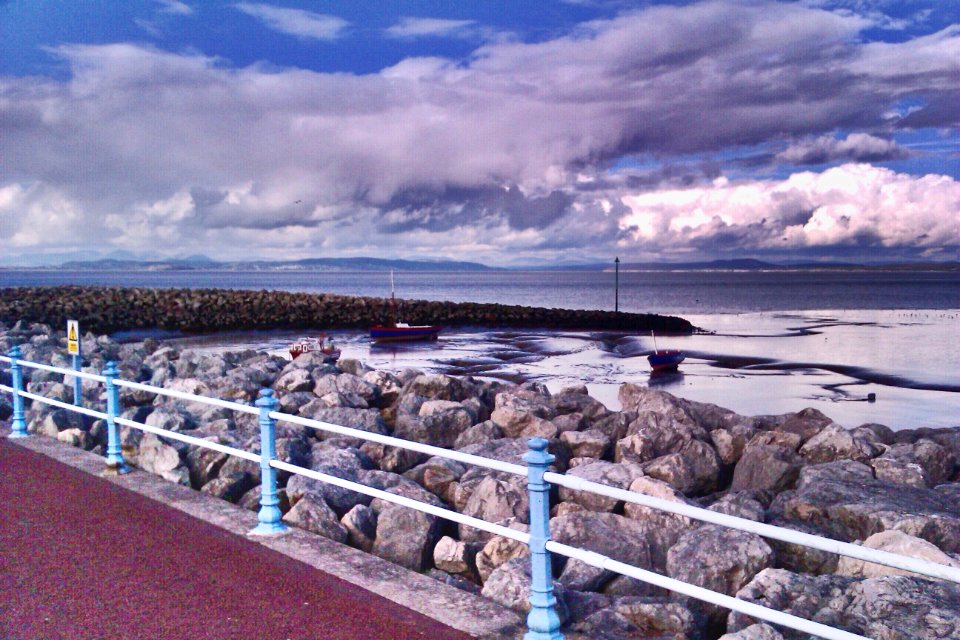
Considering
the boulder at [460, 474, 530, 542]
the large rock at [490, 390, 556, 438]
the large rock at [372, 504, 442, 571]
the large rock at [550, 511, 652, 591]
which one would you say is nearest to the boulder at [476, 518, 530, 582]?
the large rock at [550, 511, 652, 591]

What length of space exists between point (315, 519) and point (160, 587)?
5.69 feet

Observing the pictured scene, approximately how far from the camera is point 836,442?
10.9 m

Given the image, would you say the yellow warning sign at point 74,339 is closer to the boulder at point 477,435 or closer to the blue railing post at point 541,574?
the boulder at point 477,435

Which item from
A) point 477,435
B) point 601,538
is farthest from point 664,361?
point 601,538

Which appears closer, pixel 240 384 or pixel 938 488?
pixel 938 488

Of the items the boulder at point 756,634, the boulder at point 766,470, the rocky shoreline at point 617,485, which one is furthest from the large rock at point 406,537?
the boulder at point 766,470

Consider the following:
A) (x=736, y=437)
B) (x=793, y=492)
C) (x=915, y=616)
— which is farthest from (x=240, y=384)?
(x=915, y=616)

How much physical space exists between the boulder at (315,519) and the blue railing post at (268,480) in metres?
0.42

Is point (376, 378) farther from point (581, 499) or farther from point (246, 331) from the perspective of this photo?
point (246, 331)

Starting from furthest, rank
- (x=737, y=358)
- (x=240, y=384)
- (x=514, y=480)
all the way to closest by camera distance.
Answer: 1. (x=737, y=358)
2. (x=240, y=384)
3. (x=514, y=480)

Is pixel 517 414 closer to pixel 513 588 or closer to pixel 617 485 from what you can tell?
pixel 617 485

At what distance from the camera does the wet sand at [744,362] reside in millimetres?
22078

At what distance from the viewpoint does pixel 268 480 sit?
6.12 metres

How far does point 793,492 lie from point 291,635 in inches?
231
